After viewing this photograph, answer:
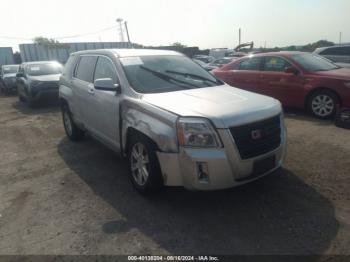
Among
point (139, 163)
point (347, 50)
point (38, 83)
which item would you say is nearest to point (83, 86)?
point (139, 163)

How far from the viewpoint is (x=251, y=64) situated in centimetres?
913

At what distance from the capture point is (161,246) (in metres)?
3.12

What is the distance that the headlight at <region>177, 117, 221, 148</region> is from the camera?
3.33 m

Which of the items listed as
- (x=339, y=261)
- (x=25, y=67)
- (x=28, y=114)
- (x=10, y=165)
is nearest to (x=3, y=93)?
(x=25, y=67)

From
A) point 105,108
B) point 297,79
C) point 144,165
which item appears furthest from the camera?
point 297,79

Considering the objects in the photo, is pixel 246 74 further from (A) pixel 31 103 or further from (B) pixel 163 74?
(A) pixel 31 103

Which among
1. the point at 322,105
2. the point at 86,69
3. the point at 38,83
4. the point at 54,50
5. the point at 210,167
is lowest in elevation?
the point at 322,105

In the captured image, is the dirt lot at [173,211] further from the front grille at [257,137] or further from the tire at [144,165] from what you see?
the front grille at [257,137]

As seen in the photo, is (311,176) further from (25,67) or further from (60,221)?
(25,67)

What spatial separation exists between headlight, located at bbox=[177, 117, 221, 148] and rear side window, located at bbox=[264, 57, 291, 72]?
18.7 feet

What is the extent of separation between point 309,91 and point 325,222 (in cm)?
496

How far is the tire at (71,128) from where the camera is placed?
6.54 meters

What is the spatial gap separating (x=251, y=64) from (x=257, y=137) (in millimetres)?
6050

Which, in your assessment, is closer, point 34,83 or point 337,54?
point 34,83
